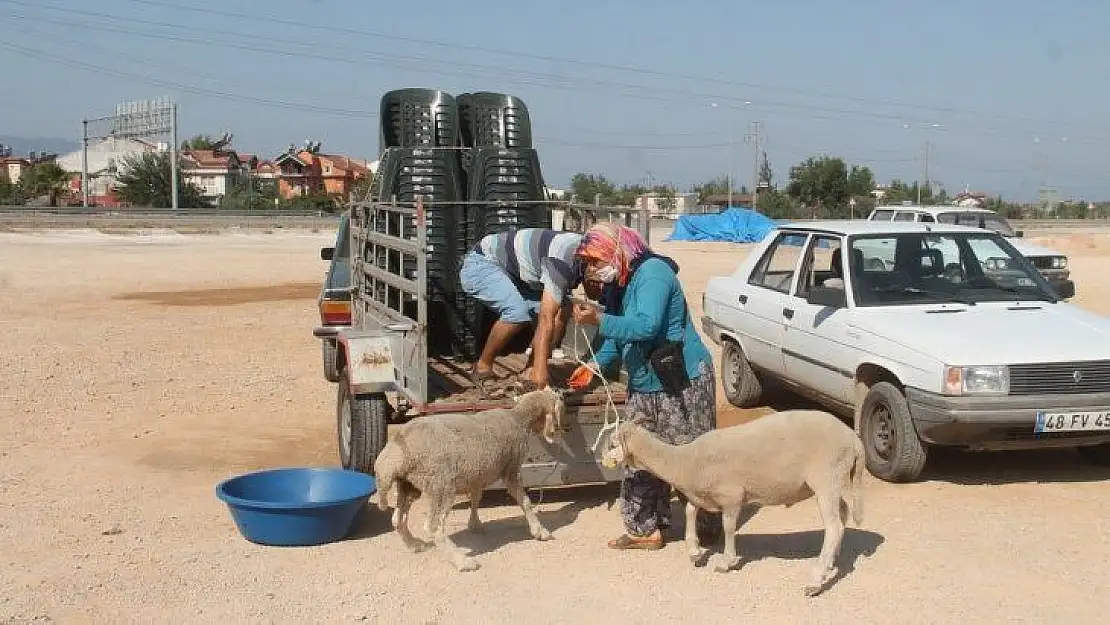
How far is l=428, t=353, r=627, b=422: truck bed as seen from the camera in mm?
7328

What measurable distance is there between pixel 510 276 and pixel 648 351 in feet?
8.96

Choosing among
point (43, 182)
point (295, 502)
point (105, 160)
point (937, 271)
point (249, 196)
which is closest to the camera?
point (295, 502)

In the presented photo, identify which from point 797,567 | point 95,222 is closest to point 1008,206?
point 95,222

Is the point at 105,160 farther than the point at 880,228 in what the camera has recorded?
Yes

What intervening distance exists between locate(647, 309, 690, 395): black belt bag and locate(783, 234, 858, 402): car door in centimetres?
284

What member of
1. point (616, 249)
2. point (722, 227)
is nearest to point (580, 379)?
point (616, 249)

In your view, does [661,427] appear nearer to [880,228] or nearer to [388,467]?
[388,467]

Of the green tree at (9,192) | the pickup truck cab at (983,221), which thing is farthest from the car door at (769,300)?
the green tree at (9,192)

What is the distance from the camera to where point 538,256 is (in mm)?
8484

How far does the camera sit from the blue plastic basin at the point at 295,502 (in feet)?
21.3

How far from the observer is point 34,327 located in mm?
16141

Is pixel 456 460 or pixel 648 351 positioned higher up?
pixel 648 351

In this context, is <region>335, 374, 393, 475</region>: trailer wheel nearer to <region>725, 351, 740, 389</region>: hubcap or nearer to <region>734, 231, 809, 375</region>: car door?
<region>734, 231, 809, 375</region>: car door

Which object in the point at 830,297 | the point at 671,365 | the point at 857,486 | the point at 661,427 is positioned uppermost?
the point at 830,297
